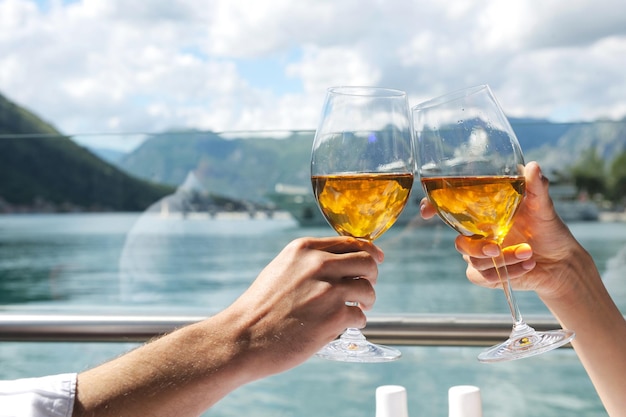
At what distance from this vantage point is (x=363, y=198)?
77cm

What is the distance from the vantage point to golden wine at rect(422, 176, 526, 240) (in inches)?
30.5

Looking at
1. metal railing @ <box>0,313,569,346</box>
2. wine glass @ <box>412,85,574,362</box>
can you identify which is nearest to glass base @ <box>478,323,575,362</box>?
wine glass @ <box>412,85,574,362</box>

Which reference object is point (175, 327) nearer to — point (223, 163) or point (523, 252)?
point (523, 252)

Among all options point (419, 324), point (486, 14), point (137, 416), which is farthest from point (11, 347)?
point (486, 14)

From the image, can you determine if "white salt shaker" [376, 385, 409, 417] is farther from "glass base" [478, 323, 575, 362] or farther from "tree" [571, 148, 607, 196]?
"tree" [571, 148, 607, 196]

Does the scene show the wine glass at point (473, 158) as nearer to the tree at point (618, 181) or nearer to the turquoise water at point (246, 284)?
the turquoise water at point (246, 284)

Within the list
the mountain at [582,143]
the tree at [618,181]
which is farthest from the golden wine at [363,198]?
the tree at [618,181]

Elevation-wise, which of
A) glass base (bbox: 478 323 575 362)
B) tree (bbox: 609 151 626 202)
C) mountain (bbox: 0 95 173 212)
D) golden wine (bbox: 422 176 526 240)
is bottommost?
glass base (bbox: 478 323 575 362)

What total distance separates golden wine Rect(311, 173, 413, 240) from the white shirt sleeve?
0.31 metres

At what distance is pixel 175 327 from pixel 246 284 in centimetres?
402

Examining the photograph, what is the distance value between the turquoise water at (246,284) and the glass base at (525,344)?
1.09 meters

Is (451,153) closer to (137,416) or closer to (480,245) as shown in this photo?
(480,245)

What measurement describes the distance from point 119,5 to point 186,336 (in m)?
38.9

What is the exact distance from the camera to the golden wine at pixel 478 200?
78cm
